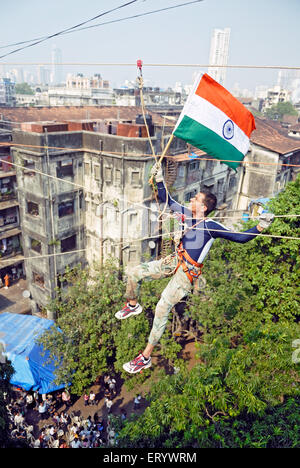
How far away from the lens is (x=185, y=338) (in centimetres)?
2441

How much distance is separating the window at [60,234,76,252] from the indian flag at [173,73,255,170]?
2055cm

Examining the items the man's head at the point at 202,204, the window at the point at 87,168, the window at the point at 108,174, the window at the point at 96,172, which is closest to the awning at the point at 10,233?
the window at the point at 87,168

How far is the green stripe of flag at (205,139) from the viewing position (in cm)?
732

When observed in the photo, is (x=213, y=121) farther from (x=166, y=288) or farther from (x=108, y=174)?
(x=108, y=174)

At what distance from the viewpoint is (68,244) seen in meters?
26.9

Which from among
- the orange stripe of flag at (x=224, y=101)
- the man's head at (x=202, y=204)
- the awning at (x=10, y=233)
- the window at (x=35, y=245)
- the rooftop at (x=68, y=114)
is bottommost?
the awning at (x=10, y=233)

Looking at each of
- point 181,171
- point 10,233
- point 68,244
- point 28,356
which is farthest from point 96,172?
point 28,356

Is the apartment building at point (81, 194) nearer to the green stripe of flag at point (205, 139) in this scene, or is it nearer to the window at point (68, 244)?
the window at point (68, 244)

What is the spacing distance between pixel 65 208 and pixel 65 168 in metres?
3.15

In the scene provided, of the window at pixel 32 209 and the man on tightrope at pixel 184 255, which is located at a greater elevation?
the man on tightrope at pixel 184 255

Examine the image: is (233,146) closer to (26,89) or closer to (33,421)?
(33,421)

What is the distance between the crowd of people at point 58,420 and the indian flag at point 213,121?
1323 centimetres

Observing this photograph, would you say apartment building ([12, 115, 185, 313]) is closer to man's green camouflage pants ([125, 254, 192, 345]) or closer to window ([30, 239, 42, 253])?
window ([30, 239, 42, 253])
